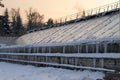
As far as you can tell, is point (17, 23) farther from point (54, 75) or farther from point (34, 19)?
point (54, 75)

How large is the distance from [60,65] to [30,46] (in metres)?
9.47

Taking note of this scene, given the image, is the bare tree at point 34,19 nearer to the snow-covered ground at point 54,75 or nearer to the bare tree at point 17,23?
the bare tree at point 17,23

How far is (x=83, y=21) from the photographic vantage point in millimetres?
34406

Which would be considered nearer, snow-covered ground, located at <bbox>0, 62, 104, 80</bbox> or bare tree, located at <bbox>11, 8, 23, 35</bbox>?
snow-covered ground, located at <bbox>0, 62, 104, 80</bbox>

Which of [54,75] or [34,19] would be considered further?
[34,19]

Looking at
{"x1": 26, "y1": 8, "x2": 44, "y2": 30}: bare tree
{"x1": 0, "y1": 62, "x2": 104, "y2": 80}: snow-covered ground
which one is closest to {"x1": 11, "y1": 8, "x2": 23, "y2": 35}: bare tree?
{"x1": 26, "y1": 8, "x2": 44, "y2": 30}: bare tree

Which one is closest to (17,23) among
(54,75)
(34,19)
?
(34,19)

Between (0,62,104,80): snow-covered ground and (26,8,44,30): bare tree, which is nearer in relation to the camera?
(0,62,104,80): snow-covered ground

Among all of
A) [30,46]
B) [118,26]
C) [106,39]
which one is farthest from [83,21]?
[106,39]

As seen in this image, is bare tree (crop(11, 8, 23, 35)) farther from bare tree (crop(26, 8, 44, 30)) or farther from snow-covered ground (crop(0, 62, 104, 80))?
snow-covered ground (crop(0, 62, 104, 80))

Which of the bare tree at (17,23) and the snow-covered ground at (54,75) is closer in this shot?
the snow-covered ground at (54,75)

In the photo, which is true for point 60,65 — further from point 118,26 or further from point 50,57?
point 118,26

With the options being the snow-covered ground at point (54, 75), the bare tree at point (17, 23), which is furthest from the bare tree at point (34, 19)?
the snow-covered ground at point (54, 75)

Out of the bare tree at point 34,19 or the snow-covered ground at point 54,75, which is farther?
the bare tree at point 34,19
